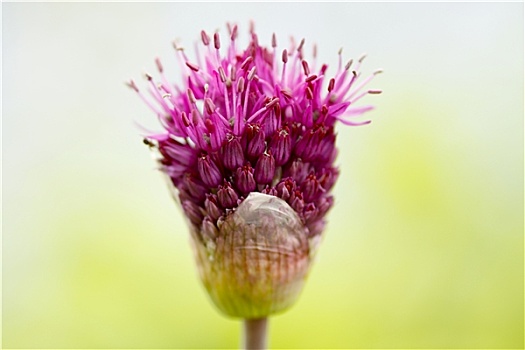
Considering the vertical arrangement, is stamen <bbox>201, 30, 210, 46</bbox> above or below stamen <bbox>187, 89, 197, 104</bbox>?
above

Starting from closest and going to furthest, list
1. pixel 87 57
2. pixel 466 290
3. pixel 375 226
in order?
pixel 466 290 < pixel 375 226 < pixel 87 57

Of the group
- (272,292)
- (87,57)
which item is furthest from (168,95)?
(87,57)

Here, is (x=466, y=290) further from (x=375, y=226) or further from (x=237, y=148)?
(x=237, y=148)

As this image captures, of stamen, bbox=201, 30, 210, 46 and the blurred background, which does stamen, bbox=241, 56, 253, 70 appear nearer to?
stamen, bbox=201, 30, 210, 46

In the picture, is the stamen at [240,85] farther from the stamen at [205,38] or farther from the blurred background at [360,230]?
the blurred background at [360,230]

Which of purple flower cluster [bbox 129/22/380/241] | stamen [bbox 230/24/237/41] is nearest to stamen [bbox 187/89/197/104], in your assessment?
purple flower cluster [bbox 129/22/380/241]

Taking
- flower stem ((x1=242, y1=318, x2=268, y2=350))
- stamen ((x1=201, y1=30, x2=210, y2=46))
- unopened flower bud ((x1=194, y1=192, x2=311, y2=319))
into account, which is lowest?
flower stem ((x1=242, y1=318, x2=268, y2=350))

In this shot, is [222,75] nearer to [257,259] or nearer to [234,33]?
[234,33]
